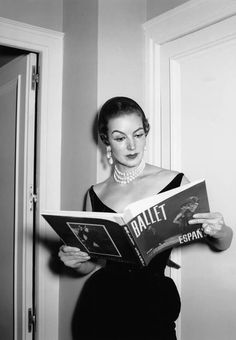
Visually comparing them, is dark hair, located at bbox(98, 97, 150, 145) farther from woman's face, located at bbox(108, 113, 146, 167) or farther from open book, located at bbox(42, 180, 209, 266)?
open book, located at bbox(42, 180, 209, 266)

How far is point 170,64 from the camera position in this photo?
72.1 inches

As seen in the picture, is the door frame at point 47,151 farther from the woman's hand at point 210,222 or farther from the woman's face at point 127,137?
the woman's hand at point 210,222

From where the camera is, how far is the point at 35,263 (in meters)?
2.14

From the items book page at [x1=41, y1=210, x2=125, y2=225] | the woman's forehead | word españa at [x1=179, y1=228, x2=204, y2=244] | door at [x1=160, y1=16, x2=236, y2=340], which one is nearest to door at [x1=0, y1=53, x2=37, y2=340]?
door at [x1=160, y1=16, x2=236, y2=340]

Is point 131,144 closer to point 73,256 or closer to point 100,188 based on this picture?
point 100,188

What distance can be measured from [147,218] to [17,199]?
4.52ft

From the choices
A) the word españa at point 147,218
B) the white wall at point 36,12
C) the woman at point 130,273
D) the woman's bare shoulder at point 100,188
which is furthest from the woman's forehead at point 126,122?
the white wall at point 36,12

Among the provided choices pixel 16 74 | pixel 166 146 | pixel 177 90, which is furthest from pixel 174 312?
pixel 16 74

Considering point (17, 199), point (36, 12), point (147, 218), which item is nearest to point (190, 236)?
point (147, 218)

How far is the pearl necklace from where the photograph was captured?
1.44m

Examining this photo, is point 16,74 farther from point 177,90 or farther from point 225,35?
point 225,35

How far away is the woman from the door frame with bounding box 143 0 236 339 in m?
0.41

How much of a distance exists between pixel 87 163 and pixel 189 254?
2.15 feet

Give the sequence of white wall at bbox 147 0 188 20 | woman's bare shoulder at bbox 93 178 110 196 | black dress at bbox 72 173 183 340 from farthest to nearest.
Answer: white wall at bbox 147 0 188 20
woman's bare shoulder at bbox 93 178 110 196
black dress at bbox 72 173 183 340
